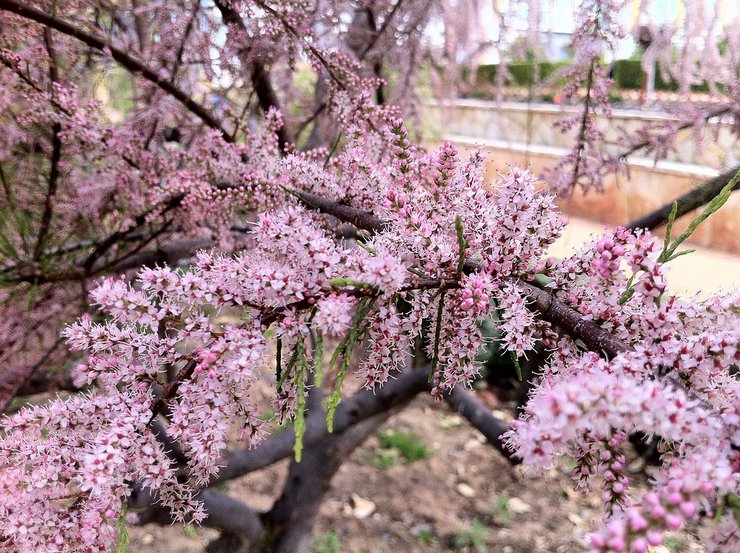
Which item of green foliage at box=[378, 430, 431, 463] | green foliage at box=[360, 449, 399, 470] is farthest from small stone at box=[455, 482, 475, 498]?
green foliage at box=[360, 449, 399, 470]

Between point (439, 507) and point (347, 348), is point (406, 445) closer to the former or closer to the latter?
point (439, 507)

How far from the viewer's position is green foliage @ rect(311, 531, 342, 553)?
3633 millimetres

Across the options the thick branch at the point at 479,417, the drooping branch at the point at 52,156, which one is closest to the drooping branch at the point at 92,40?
the drooping branch at the point at 52,156

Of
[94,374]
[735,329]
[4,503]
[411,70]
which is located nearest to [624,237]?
[735,329]

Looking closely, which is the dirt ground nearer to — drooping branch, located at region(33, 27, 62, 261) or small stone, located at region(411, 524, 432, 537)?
small stone, located at region(411, 524, 432, 537)

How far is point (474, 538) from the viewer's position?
12.2 ft

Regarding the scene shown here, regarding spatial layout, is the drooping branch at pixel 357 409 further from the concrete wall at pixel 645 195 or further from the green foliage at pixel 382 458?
the concrete wall at pixel 645 195

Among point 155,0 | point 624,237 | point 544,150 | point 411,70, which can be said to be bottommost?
point 544,150

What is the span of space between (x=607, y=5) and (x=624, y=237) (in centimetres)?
157

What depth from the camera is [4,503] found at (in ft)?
2.96

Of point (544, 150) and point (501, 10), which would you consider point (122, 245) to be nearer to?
point (501, 10)

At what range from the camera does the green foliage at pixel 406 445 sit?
4656mm

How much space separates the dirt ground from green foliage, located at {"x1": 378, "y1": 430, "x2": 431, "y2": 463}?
0.05 metres

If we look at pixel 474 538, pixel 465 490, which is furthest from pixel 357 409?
pixel 465 490
